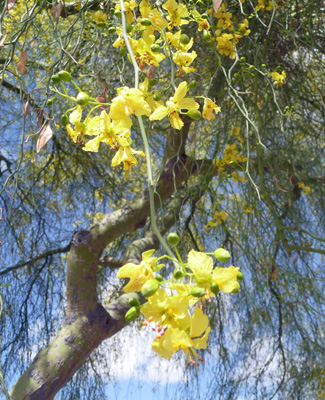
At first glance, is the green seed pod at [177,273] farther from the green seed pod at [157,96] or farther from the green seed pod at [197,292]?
the green seed pod at [157,96]

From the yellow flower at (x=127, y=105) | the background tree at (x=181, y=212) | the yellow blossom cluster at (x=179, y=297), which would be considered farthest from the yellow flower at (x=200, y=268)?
the background tree at (x=181, y=212)

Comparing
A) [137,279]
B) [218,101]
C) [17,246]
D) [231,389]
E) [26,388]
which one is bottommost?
[137,279]

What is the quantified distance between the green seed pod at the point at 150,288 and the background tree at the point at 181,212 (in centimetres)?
156

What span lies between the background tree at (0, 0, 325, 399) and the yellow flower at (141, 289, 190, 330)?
1563 mm

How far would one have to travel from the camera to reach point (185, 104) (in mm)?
778

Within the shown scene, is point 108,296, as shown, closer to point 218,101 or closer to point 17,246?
point 17,246

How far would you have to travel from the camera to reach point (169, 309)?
0.51 m

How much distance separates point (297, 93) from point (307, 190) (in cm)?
49

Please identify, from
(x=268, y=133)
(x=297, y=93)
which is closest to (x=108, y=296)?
(x=268, y=133)

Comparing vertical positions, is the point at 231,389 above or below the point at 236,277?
above

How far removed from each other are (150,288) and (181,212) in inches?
93.2

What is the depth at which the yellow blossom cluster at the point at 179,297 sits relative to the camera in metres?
0.50

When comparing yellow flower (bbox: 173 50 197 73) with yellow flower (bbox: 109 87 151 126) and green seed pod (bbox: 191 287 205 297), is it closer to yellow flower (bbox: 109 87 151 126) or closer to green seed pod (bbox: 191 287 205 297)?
yellow flower (bbox: 109 87 151 126)

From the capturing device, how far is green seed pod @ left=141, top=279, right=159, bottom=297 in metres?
0.49
